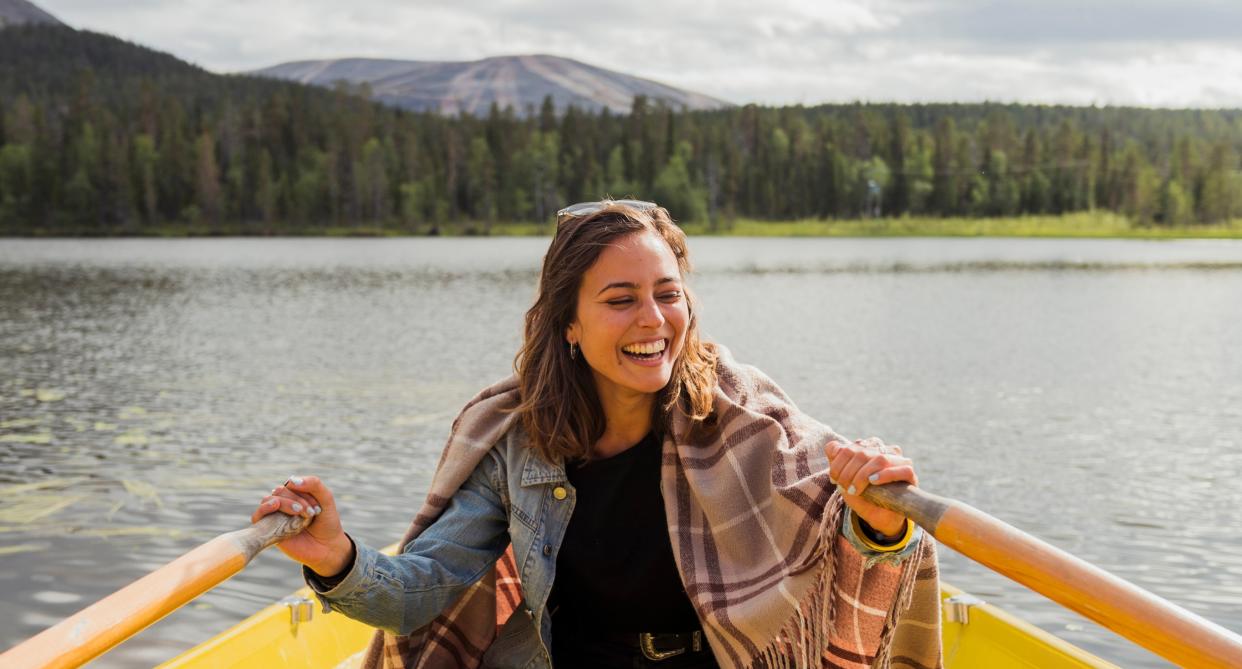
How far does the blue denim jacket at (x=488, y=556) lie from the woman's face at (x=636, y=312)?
0.31 metres

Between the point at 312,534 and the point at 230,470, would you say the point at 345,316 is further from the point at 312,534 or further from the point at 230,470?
the point at 312,534

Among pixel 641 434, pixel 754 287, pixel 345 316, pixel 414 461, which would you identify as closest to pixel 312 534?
pixel 641 434

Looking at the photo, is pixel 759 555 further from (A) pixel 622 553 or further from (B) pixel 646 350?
(B) pixel 646 350

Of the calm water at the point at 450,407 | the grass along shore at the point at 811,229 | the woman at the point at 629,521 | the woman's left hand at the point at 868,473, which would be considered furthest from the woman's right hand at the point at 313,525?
the grass along shore at the point at 811,229

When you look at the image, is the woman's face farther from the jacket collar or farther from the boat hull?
the boat hull

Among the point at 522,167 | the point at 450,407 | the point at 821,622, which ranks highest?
the point at 522,167

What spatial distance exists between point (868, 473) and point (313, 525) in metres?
1.17

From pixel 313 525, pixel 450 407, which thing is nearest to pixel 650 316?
pixel 313 525

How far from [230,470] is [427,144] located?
9973 cm

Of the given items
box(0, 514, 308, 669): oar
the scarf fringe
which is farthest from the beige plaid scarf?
box(0, 514, 308, 669): oar

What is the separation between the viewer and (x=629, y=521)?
2.87 m

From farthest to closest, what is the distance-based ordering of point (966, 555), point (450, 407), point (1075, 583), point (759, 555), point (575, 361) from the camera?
1. point (450, 407)
2. point (575, 361)
3. point (759, 555)
4. point (966, 555)
5. point (1075, 583)

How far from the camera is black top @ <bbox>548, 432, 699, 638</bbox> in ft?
9.26

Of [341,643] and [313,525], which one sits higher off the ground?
[313,525]
